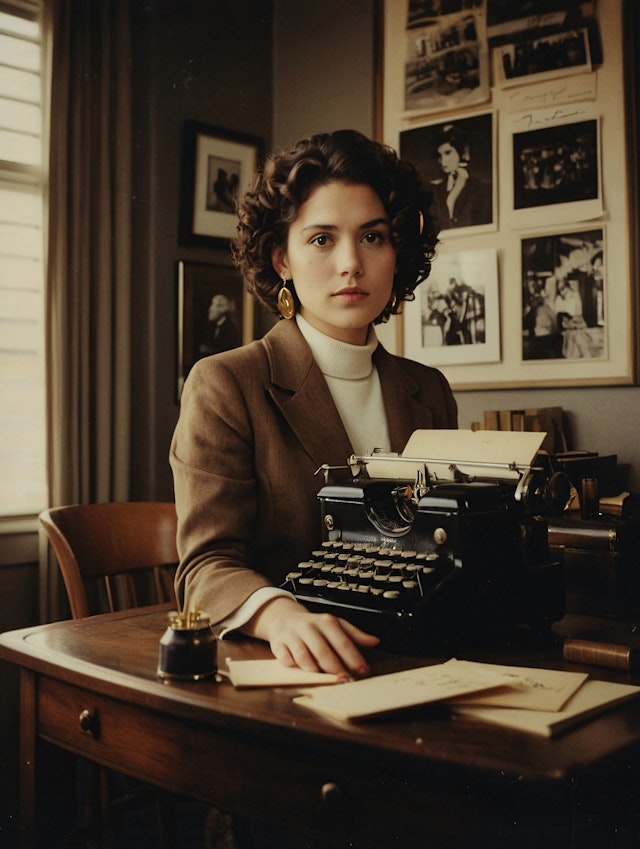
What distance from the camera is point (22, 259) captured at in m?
3.37

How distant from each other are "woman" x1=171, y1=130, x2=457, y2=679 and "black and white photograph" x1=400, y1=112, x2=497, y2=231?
4.76 feet

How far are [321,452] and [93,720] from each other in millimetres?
693

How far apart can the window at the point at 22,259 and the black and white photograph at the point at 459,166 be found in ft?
5.06

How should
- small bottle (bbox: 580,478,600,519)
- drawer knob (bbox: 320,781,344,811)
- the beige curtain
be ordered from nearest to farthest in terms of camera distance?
drawer knob (bbox: 320,781,344,811) < small bottle (bbox: 580,478,600,519) < the beige curtain

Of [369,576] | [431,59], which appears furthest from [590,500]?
[431,59]

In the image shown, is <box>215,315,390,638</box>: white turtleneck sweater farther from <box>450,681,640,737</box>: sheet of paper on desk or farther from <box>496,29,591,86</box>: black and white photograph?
<box>496,29,591,86</box>: black and white photograph

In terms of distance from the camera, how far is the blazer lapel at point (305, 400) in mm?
→ 1815

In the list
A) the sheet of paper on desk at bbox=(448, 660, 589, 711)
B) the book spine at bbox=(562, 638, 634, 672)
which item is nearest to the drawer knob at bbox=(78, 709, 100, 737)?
the sheet of paper on desk at bbox=(448, 660, 589, 711)

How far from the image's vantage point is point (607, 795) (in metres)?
1.02

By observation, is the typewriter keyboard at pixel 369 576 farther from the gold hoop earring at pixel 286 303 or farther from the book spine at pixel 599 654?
the gold hoop earring at pixel 286 303

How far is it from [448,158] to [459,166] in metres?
0.07

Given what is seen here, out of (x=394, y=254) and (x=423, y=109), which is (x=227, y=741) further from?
(x=423, y=109)

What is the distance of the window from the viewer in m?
3.32

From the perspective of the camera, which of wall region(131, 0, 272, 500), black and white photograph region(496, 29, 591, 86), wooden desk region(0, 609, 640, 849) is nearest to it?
wooden desk region(0, 609, 640, 849)
